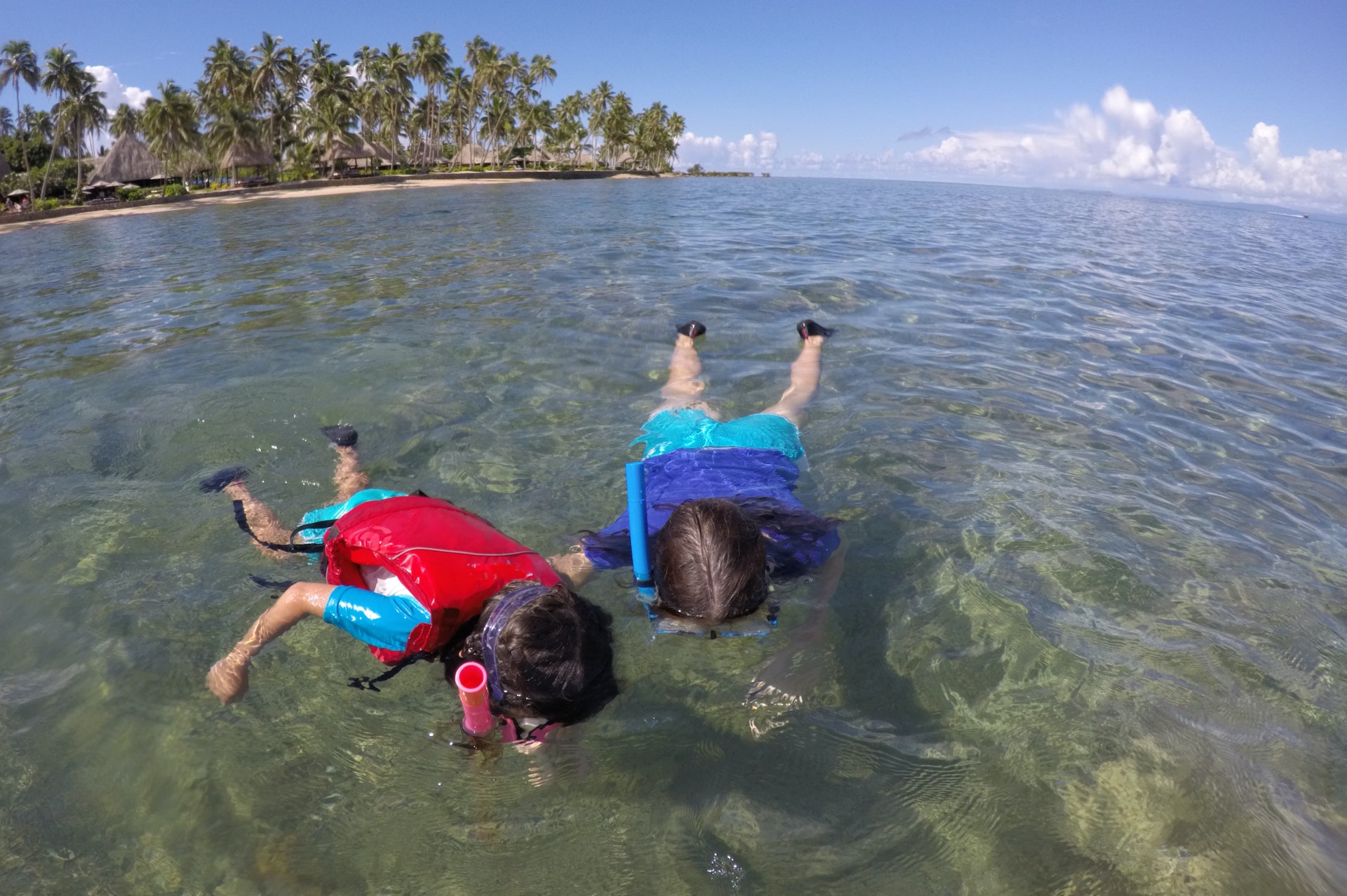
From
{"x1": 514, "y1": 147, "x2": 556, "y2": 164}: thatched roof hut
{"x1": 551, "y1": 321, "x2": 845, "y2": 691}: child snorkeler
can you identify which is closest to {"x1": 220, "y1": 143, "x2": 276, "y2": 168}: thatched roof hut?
{"x1": 514, "y1": 147, "x2": 556, "y2": 164}: thatched roof hut

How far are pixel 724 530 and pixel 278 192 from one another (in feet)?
173

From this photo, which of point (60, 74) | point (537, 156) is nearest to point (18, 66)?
point (60, 74)

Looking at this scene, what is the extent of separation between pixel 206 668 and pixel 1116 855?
3.89 metres

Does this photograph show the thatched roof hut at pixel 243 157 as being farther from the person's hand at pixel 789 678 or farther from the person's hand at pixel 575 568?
the person's hand at pixel 789 678

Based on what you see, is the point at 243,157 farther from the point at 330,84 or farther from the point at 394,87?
the point at 394,87

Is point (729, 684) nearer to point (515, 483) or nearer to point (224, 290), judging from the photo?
point (515, 483)

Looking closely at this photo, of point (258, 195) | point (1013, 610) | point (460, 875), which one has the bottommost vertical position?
point (460, 875)

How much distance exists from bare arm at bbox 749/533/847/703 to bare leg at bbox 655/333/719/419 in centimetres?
261

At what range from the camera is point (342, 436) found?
17.1 ft

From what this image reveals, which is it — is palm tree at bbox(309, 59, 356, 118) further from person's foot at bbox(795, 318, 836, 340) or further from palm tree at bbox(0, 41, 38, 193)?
person's foot at bbox(795, 318, 836, 340)

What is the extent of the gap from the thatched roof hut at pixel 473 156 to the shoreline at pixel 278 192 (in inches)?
432

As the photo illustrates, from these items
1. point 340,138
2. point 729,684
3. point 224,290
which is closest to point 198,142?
point 340,138

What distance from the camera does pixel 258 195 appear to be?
138ft

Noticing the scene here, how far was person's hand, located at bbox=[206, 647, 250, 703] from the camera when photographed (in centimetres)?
305
